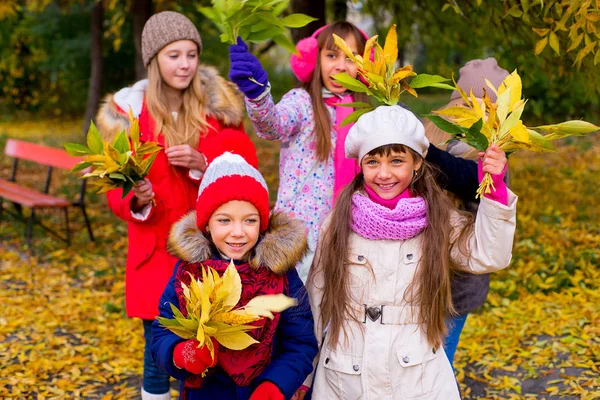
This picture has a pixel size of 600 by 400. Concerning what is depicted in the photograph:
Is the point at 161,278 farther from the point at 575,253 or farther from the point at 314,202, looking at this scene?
the point at 575,253

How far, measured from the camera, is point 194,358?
2.29 meters

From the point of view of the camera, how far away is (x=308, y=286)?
2.70m

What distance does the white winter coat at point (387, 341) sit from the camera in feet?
8.09

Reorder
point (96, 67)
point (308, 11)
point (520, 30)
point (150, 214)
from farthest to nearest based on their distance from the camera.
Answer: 1. point (96, 67)
2. point (308, 11)
3. point (520, 30)
4. point (150, 214)

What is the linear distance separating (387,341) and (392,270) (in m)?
0.25

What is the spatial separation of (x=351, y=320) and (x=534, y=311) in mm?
3321

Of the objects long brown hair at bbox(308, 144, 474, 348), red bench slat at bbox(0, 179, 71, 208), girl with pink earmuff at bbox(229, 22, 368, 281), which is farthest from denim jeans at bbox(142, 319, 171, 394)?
red bench slat at bbox(0, 179, 71, 208)

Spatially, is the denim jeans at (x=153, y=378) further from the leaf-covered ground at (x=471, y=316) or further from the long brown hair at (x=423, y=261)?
the long brown hair at (x=423, y=261)

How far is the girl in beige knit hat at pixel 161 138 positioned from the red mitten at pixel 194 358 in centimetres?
109

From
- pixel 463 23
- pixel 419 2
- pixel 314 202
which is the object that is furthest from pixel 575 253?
pixel 314 202

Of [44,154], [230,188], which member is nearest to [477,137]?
[230,188]

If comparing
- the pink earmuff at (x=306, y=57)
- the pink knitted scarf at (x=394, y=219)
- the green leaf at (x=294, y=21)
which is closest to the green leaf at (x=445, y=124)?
the pink knitted scarf at (x=394, y=219)

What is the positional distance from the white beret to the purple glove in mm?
621

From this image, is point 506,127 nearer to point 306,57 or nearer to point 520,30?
point 306,57
